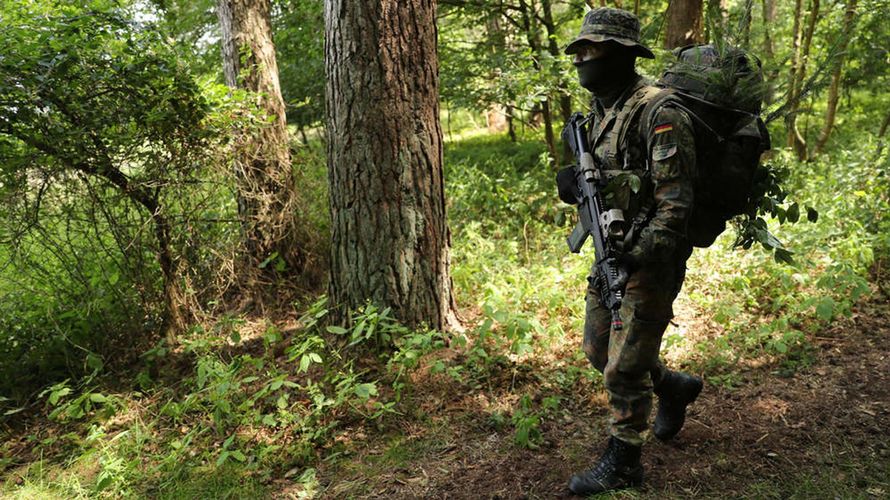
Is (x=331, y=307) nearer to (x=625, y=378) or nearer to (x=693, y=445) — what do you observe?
(x=625, y=378)

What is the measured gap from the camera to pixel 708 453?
11.2 feet

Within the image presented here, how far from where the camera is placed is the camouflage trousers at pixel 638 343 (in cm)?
297

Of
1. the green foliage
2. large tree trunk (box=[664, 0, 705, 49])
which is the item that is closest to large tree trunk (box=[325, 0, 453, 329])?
large tree trunk (box=[664, 0, 705, 49])

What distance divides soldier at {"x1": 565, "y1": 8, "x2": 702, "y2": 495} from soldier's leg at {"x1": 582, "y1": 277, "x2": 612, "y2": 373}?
1.1 inches

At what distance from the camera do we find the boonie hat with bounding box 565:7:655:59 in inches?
117

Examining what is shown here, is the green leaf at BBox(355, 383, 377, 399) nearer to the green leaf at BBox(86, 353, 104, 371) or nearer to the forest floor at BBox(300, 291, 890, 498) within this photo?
the forest floor at BBox(300, 291, 890, 498)

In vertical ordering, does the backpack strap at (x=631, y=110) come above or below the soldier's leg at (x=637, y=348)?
above

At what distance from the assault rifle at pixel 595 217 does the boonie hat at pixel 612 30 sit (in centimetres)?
48

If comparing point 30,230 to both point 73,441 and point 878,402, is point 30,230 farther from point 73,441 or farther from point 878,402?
point 878,402

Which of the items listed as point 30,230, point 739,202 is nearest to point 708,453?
point 739,202

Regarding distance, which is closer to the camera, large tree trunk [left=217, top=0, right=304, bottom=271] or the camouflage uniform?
the camouflage uniform

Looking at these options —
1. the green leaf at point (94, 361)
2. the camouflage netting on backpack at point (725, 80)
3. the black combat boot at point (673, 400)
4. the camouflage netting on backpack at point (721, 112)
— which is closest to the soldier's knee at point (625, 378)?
the black combat boot at point (673, 400)

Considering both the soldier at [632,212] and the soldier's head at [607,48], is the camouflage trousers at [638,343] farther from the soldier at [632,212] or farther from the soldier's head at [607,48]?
the soldier's head at [607,48]

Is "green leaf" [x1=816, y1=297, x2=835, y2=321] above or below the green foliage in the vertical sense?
below
